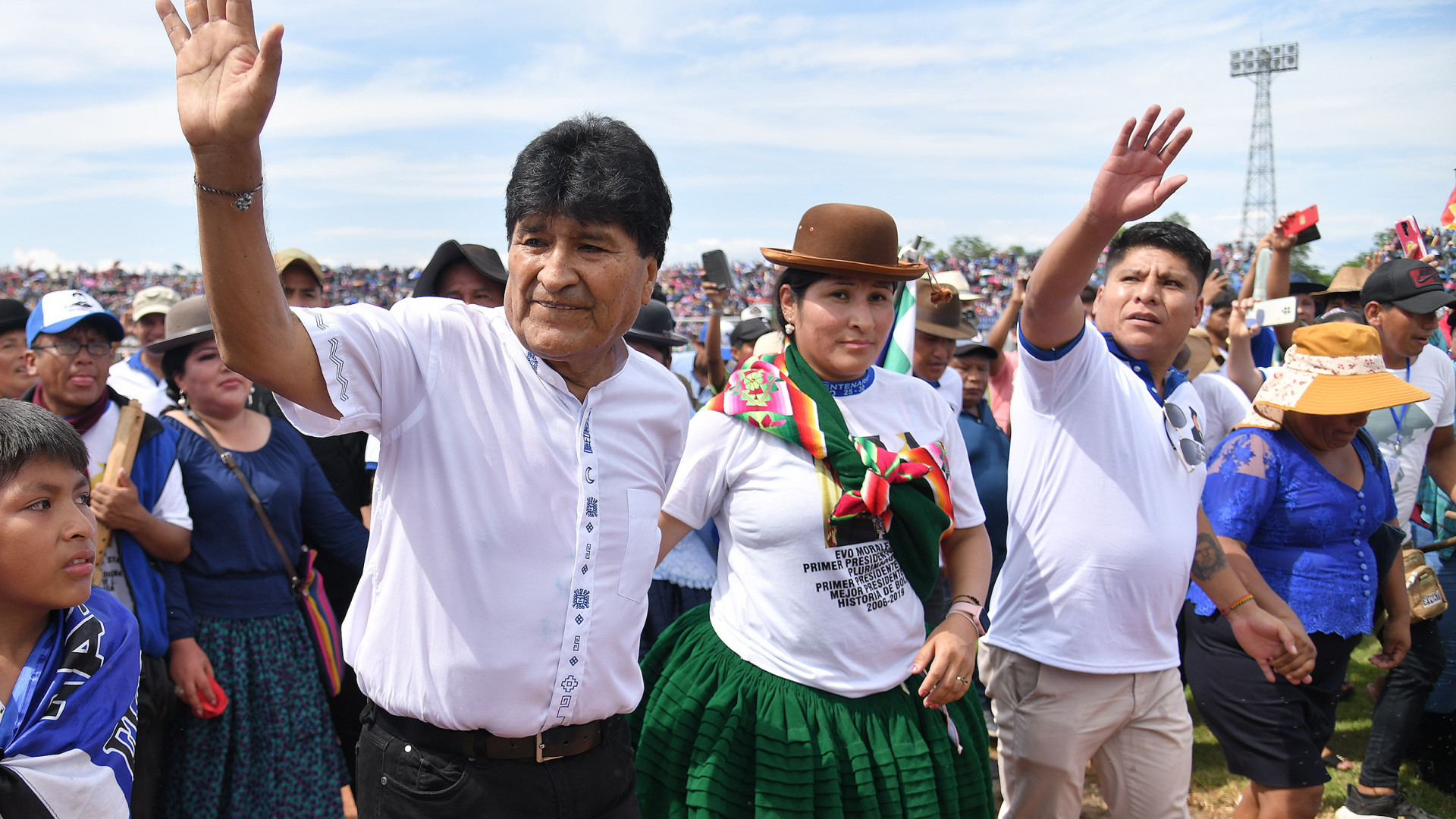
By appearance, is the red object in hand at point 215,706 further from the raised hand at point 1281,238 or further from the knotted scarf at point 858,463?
the raised hand at point 1281,238

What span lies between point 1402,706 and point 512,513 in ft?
14.6

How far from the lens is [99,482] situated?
3.08 meters

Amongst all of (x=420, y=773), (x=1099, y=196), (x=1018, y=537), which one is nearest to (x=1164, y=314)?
(x=1018, y=537)

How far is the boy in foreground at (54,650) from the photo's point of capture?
6.02 feet

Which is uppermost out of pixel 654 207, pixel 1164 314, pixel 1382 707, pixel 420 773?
pixel 654 207

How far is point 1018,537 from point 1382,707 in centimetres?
269

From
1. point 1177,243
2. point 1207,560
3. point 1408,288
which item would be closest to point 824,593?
point 1207,560

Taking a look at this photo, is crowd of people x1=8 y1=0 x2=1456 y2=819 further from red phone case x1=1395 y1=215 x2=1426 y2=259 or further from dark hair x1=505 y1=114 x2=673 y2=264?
red phone case x1=1395 y1=215 x2=1426 y2=259

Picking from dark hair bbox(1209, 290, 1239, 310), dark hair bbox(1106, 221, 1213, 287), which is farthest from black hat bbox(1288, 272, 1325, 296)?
dark hair bbox(1106, 221, 1213, 287)

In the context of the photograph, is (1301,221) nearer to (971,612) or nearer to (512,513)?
(971,612)

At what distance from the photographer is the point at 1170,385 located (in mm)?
3166

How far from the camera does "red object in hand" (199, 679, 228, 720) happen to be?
3137 mm

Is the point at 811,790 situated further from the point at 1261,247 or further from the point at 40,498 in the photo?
the point at 1261,247

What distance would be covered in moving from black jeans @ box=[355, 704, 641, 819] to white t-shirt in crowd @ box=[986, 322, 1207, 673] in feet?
4.92
